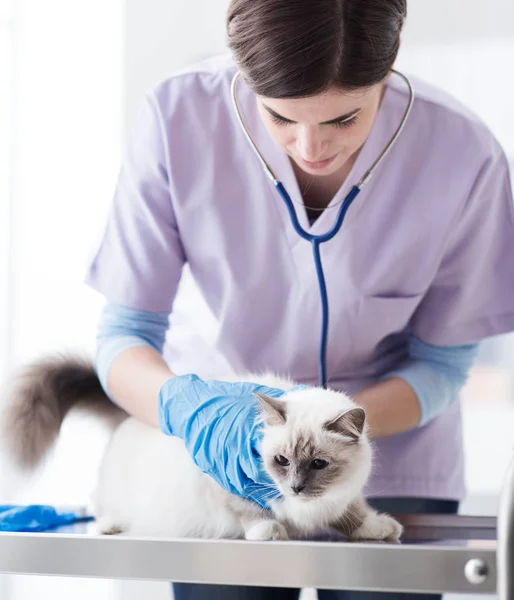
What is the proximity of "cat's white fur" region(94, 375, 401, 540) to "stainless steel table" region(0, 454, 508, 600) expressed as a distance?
0.20m

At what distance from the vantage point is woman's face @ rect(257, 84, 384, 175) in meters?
1.00

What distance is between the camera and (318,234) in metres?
1.25

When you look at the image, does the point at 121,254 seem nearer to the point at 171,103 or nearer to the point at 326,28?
the point at 171,103

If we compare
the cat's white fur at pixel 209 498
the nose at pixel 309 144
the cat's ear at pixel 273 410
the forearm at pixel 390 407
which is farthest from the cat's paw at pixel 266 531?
the nose at pixel 309 144

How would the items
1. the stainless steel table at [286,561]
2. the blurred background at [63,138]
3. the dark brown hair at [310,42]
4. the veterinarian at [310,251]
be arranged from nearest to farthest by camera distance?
1. the stainless steel table at [286,561]
2. the dark brown hair at [310,42]
3. the veterinarian at [310,251]
4. the blurred background at [63,138]

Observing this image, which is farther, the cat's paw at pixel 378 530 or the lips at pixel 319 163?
the lips at pixel 319 163

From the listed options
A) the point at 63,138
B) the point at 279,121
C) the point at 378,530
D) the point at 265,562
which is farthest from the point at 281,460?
the point at 63,138

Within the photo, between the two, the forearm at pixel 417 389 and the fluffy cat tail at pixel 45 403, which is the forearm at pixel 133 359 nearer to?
the fluffy cat tail at pixel 45 403

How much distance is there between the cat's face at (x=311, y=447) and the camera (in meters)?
0.96

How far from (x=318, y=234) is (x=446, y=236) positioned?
224 mm

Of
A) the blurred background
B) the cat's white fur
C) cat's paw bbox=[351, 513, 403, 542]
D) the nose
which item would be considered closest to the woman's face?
the nose

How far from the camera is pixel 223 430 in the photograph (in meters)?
0.98

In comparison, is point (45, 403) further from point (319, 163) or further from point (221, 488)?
point (319, 163)

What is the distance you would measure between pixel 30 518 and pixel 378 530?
509 mm
